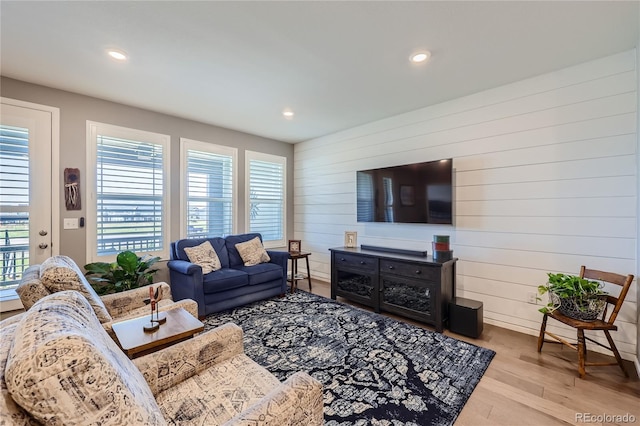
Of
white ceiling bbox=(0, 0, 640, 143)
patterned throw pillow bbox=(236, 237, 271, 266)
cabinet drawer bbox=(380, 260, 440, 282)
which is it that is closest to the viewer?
white ceiling bbox=(0, 0, 640, 143)

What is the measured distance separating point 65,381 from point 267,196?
4.60 m

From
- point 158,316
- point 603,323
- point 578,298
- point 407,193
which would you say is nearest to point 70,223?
point 158,316

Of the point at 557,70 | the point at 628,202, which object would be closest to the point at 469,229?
the point at 628,202

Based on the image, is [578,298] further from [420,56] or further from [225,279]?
[225,279]

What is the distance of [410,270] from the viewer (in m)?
3.13

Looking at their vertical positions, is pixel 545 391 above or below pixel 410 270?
below

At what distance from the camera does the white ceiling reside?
1.93 meters

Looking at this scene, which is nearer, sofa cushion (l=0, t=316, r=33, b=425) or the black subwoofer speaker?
sofa cushion (l=0, t=316, r=33, b=425)

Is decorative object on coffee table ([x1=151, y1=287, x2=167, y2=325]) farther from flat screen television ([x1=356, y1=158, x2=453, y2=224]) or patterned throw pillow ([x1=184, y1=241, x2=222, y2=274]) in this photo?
flat screen television ([x1=356, y1=158, x2=453, y2=224])

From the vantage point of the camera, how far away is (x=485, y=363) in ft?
7.60

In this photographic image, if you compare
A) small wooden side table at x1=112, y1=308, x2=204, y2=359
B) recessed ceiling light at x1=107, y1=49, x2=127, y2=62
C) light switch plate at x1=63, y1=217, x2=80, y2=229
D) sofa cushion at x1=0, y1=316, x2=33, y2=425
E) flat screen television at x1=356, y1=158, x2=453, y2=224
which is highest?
recessed ceiling light at x1=107, y1=49, x2=127, y2=62

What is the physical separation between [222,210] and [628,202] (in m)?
4.87

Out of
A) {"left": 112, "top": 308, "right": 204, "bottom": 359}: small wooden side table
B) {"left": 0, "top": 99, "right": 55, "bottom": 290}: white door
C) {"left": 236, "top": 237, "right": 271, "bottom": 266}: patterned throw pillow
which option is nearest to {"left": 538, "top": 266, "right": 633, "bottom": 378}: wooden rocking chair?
{"left": 112, "top": 308, "right": 204, "bottom": 359}: small wooden side table

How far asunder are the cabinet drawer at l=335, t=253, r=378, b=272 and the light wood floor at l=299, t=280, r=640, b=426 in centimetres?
148
